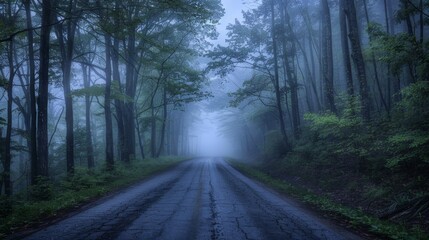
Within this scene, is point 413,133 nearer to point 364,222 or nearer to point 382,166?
point 382,166

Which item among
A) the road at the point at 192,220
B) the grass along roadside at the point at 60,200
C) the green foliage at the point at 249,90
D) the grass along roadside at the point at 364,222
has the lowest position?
the grass along roadside at the point at 364,222

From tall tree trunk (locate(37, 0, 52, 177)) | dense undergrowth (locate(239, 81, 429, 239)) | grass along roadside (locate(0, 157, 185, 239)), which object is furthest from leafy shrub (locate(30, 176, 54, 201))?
dense undergrowth (locate(239, 81, 429, 239))

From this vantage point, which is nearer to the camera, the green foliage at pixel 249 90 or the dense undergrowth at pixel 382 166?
the dense undergrowth at pixel 382 166

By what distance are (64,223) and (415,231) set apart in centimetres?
755

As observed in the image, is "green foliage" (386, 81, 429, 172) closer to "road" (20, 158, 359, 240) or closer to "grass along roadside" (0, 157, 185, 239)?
"road" (20, 158, 359, 240)

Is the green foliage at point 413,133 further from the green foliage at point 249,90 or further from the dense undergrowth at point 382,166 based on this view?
the green foliage at point 249,90

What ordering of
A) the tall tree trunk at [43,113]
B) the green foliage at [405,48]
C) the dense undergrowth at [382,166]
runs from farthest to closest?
the tall tree trunk at [43,113] → the green foliage at [405,48] → the dense undergrowth at [382,166]

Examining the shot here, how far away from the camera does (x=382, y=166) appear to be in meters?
11.7

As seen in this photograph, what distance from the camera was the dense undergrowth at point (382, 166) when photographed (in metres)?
8.48

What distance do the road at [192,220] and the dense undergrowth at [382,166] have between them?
1.79m

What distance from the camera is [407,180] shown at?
10047 millimetres

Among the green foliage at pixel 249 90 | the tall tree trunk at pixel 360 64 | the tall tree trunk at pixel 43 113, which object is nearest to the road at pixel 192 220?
the tall tree trunk at pixel 43 113

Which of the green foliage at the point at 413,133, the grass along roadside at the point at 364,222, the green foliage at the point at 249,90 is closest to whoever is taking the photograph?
the grass along roadside at the point at 364,222

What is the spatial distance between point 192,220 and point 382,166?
26.4 feet
